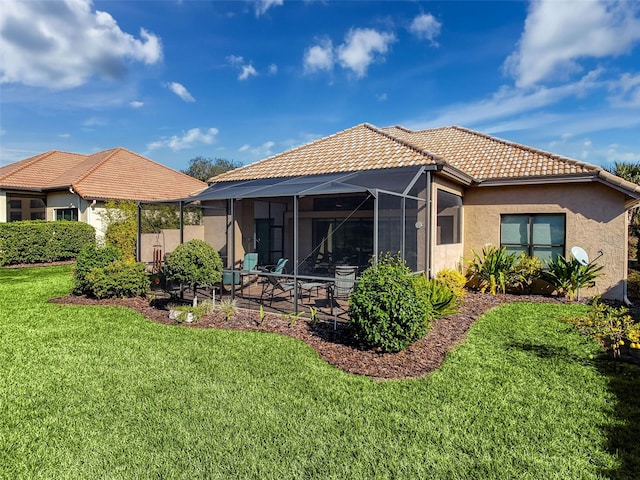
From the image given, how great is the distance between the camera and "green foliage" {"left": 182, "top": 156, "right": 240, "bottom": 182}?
58344 millimetres

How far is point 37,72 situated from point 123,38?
4.90m

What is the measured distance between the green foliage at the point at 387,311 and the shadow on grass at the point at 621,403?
2.21m

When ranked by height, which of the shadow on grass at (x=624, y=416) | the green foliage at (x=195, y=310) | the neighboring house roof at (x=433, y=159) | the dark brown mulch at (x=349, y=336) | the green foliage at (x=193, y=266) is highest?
the neighboring house roof at (x=433, y=159)

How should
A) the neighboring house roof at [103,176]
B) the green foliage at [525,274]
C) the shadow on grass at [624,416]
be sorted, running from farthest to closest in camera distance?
the neighboring house roof at [103,176], the green foliage at [525,274], the shadow on grass at [624,416]

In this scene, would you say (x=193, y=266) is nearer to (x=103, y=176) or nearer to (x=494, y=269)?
(x=494, y=269)

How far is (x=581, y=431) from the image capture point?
164 inches

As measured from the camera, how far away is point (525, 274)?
40.7 ft

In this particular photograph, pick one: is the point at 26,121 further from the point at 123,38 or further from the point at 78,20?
the point at 78,20

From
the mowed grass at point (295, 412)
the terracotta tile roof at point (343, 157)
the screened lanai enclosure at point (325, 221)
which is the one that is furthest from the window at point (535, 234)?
the mowed grass at point (295, 412)

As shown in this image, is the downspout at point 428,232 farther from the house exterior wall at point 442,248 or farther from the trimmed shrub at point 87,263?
the trimmed shrub at point 87,263

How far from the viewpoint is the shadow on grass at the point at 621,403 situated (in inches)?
141

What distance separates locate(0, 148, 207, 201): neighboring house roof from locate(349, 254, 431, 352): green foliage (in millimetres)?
17299

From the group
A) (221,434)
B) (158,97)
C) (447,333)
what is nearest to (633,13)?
(447,333)

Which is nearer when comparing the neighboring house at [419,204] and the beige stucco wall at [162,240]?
the neighboring house at [419,204]
